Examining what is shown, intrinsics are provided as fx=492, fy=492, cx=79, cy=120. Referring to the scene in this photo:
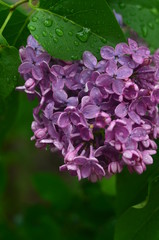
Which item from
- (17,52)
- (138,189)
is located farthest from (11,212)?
(17,52)

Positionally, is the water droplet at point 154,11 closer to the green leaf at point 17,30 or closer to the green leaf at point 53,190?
the green leaf at point 17,30

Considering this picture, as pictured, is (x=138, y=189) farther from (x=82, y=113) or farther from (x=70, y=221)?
(x=70, y=221)

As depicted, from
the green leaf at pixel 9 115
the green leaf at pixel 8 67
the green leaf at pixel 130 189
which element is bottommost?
the green leaf at pixel 130 189

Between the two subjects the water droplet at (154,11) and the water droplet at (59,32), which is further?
the water droplet at (154,11)

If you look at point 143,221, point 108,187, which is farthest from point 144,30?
point 108,187

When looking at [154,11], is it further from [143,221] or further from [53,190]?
[53,190]

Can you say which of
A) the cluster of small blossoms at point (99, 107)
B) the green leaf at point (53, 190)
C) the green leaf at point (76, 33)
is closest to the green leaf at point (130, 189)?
the cluster of small blossoms at point (99, 107)
